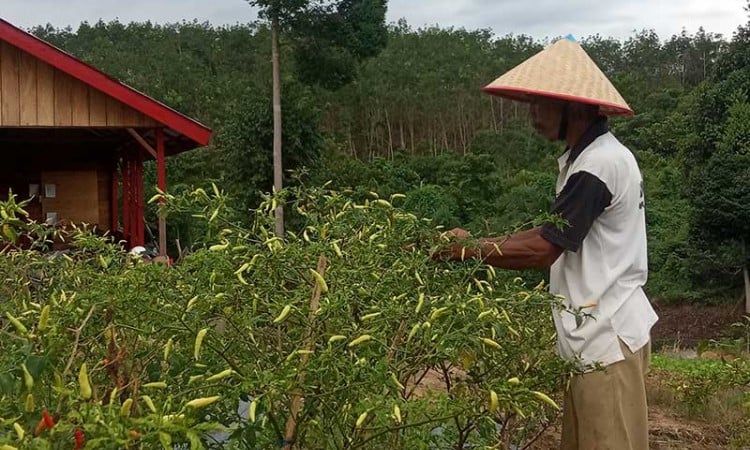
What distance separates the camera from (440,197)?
2642 cm

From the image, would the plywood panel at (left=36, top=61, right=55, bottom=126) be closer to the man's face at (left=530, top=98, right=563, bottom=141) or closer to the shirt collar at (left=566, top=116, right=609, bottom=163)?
the man's face at (left=530, top=98, right=563, bottom=141)

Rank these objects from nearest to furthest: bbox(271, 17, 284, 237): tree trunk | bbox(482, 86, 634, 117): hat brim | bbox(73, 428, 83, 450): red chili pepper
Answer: bbox(73, 428, 83, 450): red chili pepper
bbox(482, 86, 634, 117): hat brim
bbox(271, 17, 284, 237): tree trunk

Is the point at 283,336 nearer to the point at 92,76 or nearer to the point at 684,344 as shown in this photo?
the point at 92,76

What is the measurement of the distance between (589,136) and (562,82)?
18cm

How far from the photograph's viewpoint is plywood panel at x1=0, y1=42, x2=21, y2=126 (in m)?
8.45

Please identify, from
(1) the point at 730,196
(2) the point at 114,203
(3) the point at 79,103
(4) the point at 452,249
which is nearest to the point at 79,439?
(4) the point at 452,249

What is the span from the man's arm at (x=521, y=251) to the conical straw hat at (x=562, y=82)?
16.9 inches

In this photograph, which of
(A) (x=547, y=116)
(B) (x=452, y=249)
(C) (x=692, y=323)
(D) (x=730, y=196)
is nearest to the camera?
(B) (x=452, y=249)

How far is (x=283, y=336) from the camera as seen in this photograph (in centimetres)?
176

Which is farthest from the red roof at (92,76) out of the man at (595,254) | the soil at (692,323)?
the soil at (692,323)

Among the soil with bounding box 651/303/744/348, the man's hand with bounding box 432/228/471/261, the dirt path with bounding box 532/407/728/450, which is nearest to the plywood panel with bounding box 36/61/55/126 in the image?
the dirt path with bounding box 532/407/728/450

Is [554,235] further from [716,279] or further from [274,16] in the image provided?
[716,279]

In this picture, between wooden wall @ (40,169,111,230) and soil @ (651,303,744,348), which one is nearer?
wooden wall @ (40,169,111,230)

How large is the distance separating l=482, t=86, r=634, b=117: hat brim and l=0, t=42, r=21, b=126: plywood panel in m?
6.94
